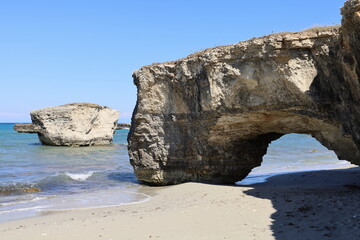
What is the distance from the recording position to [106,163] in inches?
972

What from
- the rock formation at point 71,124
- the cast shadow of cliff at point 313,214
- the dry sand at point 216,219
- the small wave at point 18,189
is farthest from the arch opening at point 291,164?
the rock formation at point 71,124

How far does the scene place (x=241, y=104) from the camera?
11508mm

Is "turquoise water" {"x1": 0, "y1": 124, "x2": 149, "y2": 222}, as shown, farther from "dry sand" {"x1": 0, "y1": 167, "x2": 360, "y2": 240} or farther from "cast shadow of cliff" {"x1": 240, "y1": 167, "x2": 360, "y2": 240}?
"cast shadow of cliff" {"x1": 240, "y1": 167, "x2": 360, "y2": 240}

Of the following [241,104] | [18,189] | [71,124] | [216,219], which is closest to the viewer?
[216,219]

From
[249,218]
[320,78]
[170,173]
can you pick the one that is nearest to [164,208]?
[249,218]

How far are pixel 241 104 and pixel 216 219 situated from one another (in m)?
4.56

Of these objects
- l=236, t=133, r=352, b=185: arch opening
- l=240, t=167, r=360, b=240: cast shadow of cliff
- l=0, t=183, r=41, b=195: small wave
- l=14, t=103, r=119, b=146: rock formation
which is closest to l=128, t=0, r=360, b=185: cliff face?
l=240, t=167, r=360, b=240: cast shadow of cliff

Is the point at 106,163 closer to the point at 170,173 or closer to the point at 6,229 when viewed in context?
the point at 170,173

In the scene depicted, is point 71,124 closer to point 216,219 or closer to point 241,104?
point 241,104

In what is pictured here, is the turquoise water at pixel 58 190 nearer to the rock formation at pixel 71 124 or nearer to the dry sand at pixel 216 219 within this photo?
the dry sand at pixel 216 219

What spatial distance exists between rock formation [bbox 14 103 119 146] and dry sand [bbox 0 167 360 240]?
1287 inches

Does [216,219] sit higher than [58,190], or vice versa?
[216,219]

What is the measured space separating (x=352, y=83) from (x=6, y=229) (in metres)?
7.98

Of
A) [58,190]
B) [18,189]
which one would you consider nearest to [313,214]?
[58,190]
